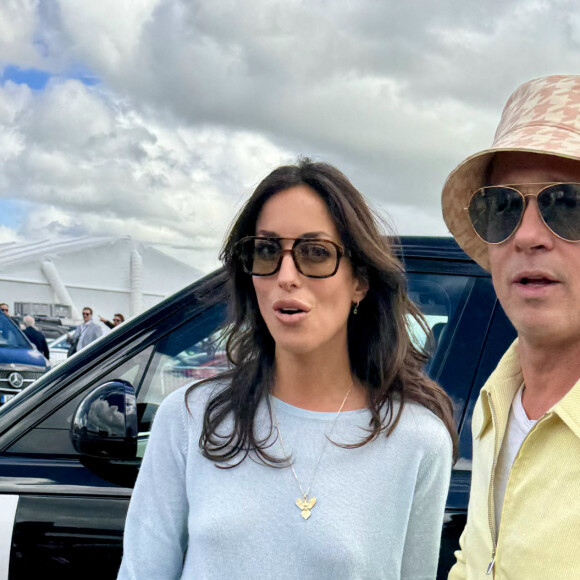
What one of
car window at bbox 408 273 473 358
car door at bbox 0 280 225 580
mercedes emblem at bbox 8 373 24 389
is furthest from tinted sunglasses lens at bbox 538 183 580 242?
mercedes emblem at bbox 8 373 24 389

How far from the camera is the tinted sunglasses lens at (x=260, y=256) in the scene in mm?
1742

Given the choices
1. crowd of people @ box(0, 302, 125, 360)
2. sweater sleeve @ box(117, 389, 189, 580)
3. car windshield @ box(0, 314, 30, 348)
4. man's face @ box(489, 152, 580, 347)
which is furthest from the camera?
crowd of people @ box(0, 302, 125, 360)

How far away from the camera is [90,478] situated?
7.36 feet

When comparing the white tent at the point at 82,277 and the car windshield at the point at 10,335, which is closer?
the car windshield at the point at 10,335

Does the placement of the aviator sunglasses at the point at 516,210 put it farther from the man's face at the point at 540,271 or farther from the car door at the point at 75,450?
the car door at the point at 75,450

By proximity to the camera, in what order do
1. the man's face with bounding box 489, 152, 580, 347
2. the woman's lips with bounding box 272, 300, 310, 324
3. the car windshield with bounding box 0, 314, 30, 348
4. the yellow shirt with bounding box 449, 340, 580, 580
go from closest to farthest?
the yellow shirt with bounding box 449, 340, 580, 580, the man's face with bounding box 489, 152, 580, 347, the woman's lips with bounding box 272, 300, 310, 324, the car windshield with bounding box 0, 314, 30, 348

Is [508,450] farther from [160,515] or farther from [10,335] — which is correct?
[10,335]

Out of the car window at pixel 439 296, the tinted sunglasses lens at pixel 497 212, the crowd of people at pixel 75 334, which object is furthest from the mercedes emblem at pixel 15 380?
the tinted sunglasses lens at pixel 497 212

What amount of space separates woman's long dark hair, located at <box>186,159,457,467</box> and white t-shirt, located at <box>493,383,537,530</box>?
297 millimetres

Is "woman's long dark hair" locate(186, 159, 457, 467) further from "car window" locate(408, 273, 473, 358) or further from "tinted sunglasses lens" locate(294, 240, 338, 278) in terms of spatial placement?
"car window" locate(408, 273, 473, 358)

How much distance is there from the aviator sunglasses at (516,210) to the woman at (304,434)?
38 cm

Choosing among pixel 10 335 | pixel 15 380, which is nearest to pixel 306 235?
pixel 15 380

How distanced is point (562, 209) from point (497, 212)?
0.44ft

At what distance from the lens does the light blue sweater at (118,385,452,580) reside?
1.51 metres
